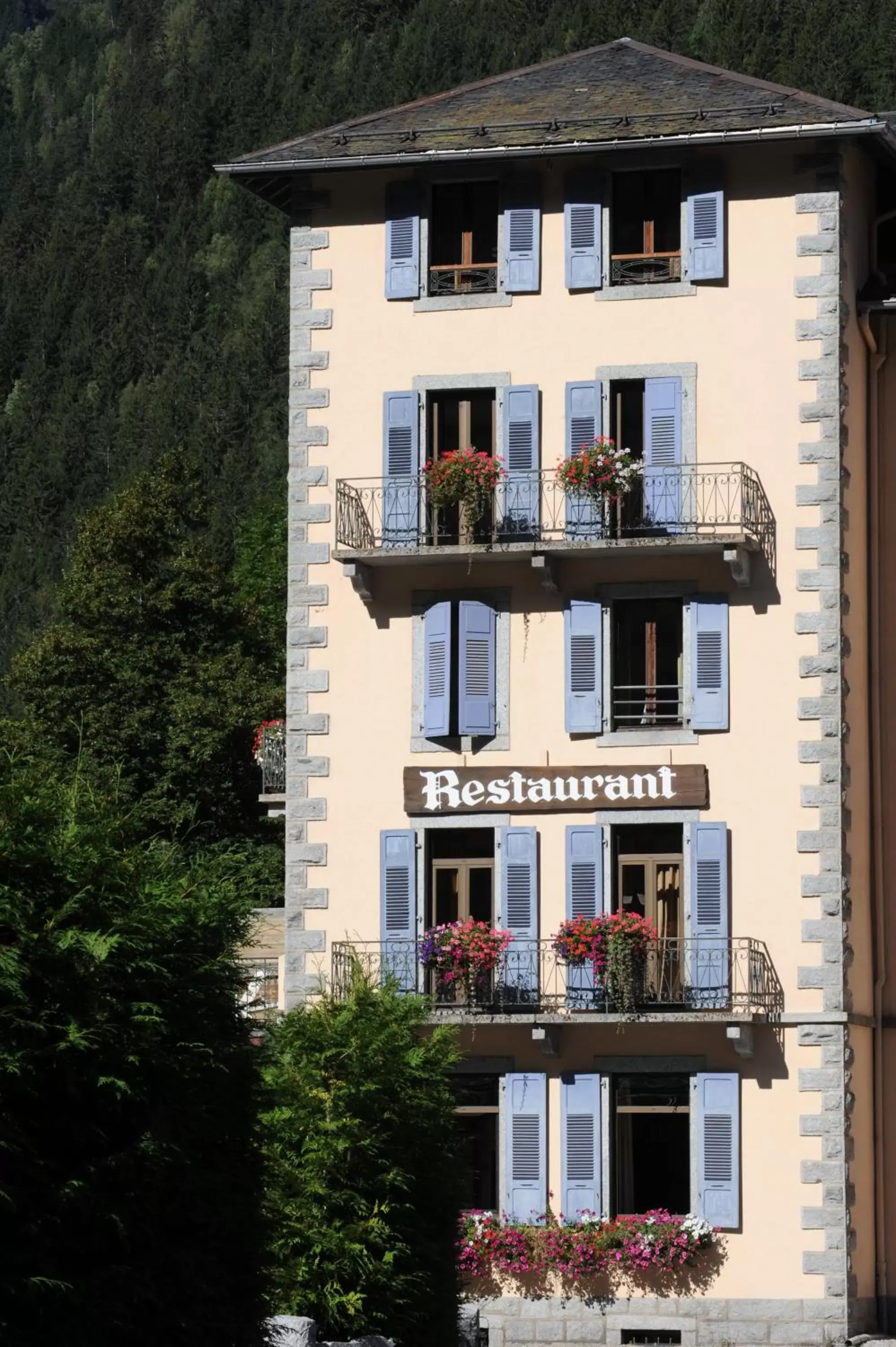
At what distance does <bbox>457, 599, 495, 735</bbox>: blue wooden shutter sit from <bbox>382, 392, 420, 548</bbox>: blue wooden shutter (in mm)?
1114

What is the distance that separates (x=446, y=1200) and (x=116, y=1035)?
8.91 metres

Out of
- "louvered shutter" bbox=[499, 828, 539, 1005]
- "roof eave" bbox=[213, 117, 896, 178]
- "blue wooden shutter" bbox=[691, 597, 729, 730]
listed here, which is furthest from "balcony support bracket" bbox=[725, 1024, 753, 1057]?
"roof eave" bbox=[213, 117, 896, 178]

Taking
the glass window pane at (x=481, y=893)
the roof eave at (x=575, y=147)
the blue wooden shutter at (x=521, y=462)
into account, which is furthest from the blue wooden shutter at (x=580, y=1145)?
the roof eave at (x=575, y=147)

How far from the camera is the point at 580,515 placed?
33.8 metres

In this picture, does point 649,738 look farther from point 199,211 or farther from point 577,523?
point 199,211

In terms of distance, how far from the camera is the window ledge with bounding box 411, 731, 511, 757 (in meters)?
34.1

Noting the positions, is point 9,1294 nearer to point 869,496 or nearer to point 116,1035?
point 116,1035

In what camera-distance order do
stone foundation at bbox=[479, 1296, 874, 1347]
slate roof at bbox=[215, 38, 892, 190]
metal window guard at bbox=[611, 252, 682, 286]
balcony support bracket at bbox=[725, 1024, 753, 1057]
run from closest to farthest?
stone foundation at bbox=[479, 1296, 874, 1347] < balcony support bracket at bbox=[725, 1024, 753, 1057] < slate roof at bbox=[215, 38, 892, 190] < metal window guard at bbox=[611, 252, 682, 286]

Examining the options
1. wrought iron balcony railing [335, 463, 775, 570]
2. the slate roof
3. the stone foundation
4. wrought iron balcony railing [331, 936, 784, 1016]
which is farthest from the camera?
the slate roof

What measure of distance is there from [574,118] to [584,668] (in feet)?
21.7

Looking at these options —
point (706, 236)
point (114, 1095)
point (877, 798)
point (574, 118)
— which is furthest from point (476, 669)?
point (114, 1095)

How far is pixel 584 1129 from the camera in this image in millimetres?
32969

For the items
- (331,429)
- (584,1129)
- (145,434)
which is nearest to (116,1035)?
(584,1129)

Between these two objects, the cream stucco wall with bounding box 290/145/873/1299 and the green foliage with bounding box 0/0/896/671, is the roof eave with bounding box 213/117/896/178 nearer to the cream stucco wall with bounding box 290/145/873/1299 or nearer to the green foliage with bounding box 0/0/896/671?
the cream stucco wall with bounding box 290/145/873/1299
